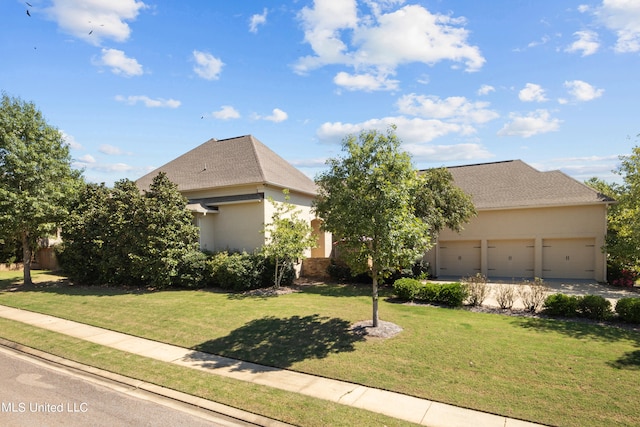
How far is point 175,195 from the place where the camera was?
18.2 meters

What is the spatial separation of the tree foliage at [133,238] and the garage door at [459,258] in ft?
48.4

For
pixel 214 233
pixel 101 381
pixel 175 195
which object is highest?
pixel 175 195

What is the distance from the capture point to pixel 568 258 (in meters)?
20.7

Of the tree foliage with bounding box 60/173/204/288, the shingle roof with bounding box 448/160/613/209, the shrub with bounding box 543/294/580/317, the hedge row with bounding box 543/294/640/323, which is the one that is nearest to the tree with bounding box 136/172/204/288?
the tree foliage with bounding box 60/173/204/288

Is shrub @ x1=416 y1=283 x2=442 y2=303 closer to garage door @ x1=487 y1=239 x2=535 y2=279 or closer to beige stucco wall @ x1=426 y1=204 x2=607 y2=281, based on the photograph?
beige stucco wall @ x1=426 y1=204 x2=607 y2=281

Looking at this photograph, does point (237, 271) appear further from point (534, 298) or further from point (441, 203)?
point (534, 298)

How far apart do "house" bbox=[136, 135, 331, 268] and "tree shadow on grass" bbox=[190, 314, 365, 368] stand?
25.2 ft

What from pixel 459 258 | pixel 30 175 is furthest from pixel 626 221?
pixel 30 175

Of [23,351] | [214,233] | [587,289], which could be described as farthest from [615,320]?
[214,233]

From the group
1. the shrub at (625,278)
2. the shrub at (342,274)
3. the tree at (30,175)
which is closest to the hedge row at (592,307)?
the shrub at (342,274)

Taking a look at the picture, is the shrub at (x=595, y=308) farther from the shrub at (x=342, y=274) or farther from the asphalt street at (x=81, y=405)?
the asphalt street at (x=81, y=405)

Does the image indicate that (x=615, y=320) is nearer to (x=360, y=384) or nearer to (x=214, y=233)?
(x=360, y=384)

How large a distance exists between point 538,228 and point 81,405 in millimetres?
22499

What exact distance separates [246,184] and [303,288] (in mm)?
6303
